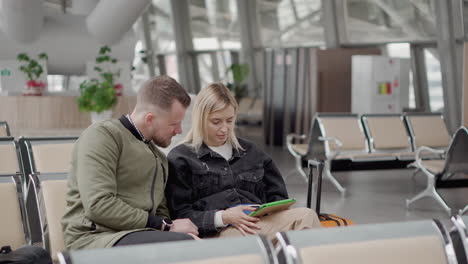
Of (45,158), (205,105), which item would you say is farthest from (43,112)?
(205,105)

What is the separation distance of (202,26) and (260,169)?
17834 mm

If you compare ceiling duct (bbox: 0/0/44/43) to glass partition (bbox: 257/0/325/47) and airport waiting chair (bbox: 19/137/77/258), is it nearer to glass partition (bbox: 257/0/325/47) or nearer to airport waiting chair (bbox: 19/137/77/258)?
airport waiting chair (bbox: 19/137/77/258)

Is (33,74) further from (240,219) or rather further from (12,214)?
(240,219)

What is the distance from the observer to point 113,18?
28.6 feet

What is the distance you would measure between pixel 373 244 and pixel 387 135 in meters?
7.18

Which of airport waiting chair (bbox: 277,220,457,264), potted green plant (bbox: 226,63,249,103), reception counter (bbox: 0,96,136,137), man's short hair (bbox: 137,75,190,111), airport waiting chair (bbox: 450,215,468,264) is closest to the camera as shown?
airport waiting chair (bbox: 277,220,457,264)

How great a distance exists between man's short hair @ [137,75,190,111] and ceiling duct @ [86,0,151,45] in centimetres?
589

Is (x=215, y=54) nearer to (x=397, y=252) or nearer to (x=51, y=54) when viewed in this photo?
(x=51, y=54)

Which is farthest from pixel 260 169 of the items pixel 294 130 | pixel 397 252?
pixel 294 130

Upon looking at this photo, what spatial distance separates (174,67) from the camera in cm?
2212

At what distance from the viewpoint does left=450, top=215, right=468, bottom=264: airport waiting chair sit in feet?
5.37

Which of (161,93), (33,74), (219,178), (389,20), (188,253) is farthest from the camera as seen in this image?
(389,20)

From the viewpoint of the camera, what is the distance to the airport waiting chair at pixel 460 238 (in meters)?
1.64

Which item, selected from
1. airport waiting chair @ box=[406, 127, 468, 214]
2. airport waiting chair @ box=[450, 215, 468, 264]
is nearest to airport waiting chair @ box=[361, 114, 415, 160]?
airport waiting chair @ box=[406, 127, 468, 214]
